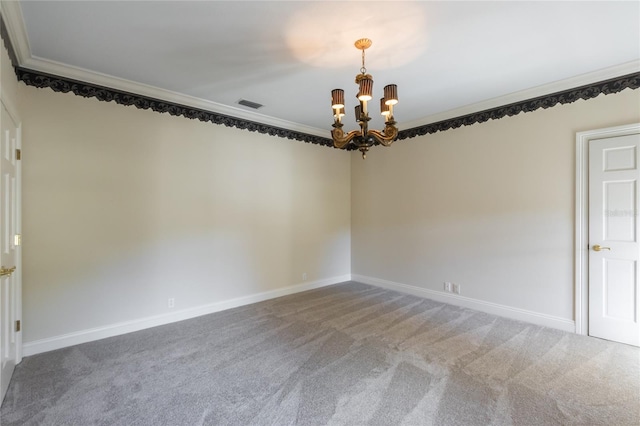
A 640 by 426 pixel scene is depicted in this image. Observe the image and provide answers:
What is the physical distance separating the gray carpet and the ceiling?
2841 mm

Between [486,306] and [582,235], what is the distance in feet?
4.66

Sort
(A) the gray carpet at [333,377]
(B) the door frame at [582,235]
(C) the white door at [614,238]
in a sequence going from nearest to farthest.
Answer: (A) the gray carpet at [333,377]
(C) the white door at [614,238]
(B) the door frame at [582,235]

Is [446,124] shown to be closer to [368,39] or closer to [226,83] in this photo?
[368,39]

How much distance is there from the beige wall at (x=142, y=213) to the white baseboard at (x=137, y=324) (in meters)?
0.06

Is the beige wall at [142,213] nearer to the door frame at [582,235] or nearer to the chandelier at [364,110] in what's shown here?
the chandelier at [364,110]

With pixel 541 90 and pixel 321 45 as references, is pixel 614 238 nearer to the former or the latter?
pixel 541 90

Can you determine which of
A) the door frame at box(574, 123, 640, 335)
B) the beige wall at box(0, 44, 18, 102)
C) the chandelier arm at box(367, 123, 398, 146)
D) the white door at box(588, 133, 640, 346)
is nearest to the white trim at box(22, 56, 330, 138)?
the beige wall at box(0, 44, 18, 102)

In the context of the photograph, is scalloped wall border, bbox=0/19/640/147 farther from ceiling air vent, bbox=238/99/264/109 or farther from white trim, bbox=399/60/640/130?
ceiling air vent, bbox=238/99/264/109

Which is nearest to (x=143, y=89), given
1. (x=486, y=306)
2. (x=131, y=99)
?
(x=131, y=99)

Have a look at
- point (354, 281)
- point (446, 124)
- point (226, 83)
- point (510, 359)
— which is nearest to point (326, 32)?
point (226, 83)

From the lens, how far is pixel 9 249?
7.80ft

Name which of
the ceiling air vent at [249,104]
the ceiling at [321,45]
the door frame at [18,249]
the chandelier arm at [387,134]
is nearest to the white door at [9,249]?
the door frame at [18,249]

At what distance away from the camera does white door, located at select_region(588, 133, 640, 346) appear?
9.88ft

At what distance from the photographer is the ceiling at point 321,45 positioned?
7.23ft
